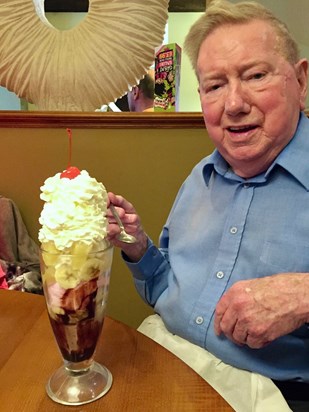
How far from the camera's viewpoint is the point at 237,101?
3.67 ft

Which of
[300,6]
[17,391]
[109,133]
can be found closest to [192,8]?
[300,6]

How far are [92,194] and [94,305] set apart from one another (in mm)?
168

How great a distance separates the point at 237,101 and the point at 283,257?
0.39 m

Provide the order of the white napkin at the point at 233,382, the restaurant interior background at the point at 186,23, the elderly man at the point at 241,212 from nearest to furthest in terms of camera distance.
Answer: the white napkin at the point at 233,382, the elderly man at the point at 241,212, the restaurant interior background at the point at 186,23

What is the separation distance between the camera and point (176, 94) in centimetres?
194

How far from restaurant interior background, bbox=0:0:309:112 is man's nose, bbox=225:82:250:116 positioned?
304 mm

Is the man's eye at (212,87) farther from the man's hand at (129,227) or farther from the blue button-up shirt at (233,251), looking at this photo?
the man's hand at (129,227)

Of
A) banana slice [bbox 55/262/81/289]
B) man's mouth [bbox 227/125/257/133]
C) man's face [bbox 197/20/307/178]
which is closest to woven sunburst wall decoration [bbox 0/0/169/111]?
man's face [bbox 197/20/307/178]

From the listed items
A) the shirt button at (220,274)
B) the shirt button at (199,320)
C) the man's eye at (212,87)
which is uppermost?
the man's eye at (212,87)

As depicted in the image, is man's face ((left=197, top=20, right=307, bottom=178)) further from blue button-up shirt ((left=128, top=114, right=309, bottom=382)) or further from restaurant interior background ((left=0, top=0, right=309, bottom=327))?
restaurant interior background ((left=0, top=0, right=309, bottom=327))

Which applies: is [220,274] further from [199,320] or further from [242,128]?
[242,128]

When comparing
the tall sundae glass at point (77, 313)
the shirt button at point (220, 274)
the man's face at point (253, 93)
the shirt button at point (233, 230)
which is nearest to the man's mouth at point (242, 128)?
the man's face at point (253, 93)

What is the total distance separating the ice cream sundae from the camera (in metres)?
0.66

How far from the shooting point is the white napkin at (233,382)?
87 centimetres
